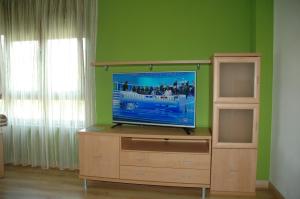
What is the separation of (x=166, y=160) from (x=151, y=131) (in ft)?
1.29

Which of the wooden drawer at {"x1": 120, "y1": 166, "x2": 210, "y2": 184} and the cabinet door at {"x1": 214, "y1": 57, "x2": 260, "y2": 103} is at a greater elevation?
the cabinet door at {"x1": 214, "y1": 57, "x2": 260, "y2": 103}

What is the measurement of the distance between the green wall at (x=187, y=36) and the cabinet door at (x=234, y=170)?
0.39 metres

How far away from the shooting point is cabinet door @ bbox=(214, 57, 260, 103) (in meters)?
2.29

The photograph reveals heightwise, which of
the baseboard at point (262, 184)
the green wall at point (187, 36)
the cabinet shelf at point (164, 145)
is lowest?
the baseboard at point (262, 184)

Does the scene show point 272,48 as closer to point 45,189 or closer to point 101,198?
point 101,198

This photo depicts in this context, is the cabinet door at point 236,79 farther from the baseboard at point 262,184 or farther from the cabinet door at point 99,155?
the cabinet door at point 99,155

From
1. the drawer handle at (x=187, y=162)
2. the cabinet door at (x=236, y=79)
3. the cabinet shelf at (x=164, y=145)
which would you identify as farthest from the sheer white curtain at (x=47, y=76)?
the cabinet door at (x=236, y=79)

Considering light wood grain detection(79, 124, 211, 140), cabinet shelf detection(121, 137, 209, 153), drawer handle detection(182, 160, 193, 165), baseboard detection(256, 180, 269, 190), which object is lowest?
baseboard detection(256, 180, 269, 190)

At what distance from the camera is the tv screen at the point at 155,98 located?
8.43 ft

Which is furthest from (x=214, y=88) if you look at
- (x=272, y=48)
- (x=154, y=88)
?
(x=272, y=48)

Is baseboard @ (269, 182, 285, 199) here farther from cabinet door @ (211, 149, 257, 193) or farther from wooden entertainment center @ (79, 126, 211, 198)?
wooden entertainment center @ (79, 126, 211, 198)

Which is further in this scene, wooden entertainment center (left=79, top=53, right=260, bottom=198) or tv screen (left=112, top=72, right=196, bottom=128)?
Result: tv screen (left=112, top=72, right=196, bottom=128)

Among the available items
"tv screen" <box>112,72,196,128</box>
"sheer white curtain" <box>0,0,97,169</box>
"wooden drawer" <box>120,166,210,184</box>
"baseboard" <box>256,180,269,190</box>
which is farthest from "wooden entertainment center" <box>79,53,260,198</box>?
"sheer white curtain" <box>0,0,97,169</box>

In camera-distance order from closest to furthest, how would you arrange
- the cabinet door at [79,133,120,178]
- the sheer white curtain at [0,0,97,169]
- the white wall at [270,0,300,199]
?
the white wall at [270,0,300,199]
the cabinet door at [79,133,120,178]
the sheer white curtain at [0,0,97,169]
